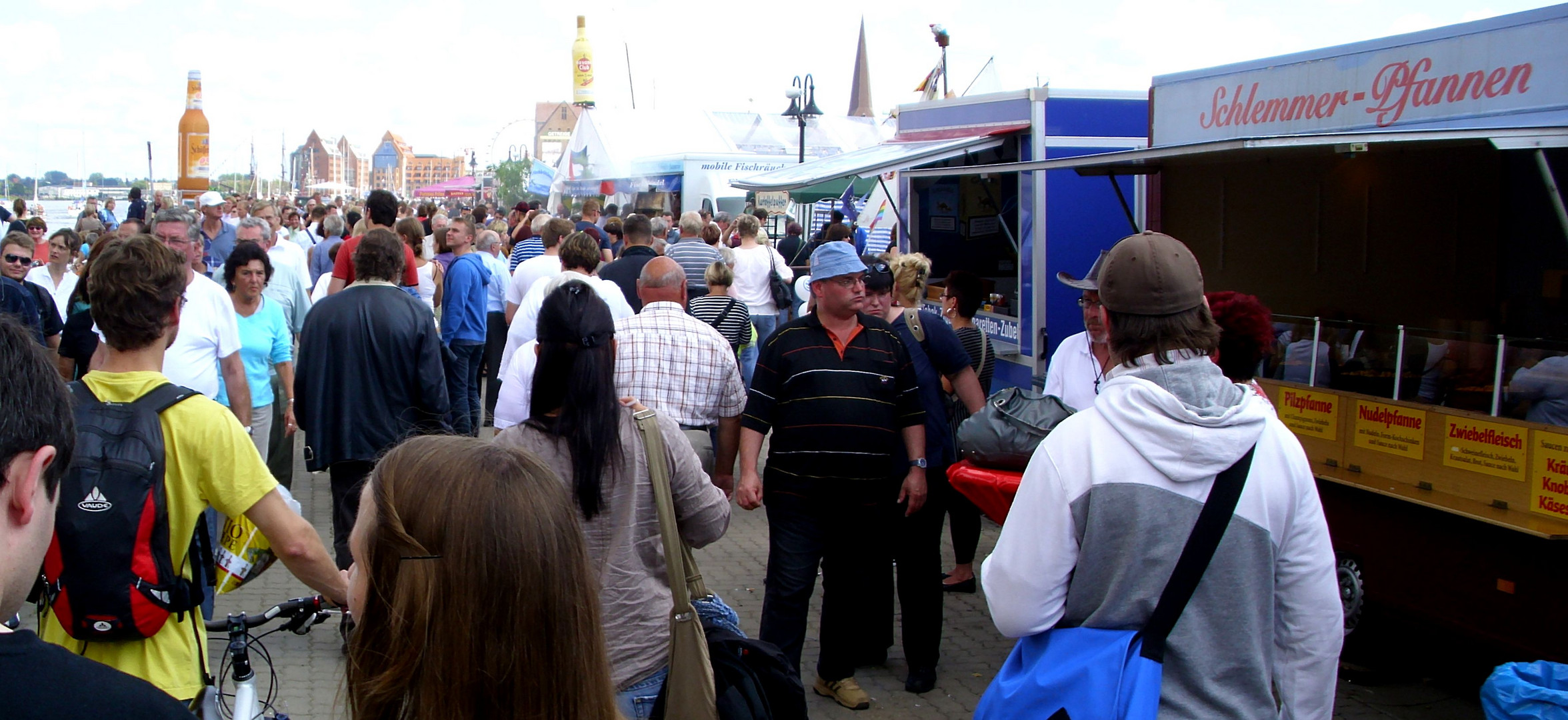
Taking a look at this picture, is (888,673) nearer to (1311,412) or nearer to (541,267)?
(1311,412)

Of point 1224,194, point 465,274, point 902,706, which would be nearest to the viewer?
point 902,706

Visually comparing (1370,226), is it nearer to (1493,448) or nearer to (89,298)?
(1493,448)

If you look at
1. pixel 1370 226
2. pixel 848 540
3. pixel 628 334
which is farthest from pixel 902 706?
pixel 1370 226

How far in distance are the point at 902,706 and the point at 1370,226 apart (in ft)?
14.0

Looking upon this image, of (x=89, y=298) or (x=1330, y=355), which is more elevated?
(x=89, y=298)

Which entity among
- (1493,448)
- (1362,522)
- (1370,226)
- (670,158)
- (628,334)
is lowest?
(1362,522)

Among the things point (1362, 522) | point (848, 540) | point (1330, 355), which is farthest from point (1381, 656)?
point (848, 540)

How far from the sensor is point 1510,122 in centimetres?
404

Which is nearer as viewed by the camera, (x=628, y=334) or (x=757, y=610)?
(x=628, y=334)

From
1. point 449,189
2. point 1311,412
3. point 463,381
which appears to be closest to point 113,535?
point 1311,412

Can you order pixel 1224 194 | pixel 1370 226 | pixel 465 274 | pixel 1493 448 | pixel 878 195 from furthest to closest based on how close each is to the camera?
pixel 878 195 → pixel 465 274 → pixel 1224 194 → pixel 1370 226 → pixel 1493 448

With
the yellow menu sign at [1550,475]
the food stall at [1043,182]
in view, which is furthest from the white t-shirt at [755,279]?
the yellow menu sign at [1550,475]

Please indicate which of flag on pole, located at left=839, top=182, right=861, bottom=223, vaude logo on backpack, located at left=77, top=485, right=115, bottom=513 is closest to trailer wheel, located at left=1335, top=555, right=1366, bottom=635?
vaude logo on backpack, located at left=77, top=485, right=115, bottom=513

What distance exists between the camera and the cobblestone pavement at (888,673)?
471 centimetres
